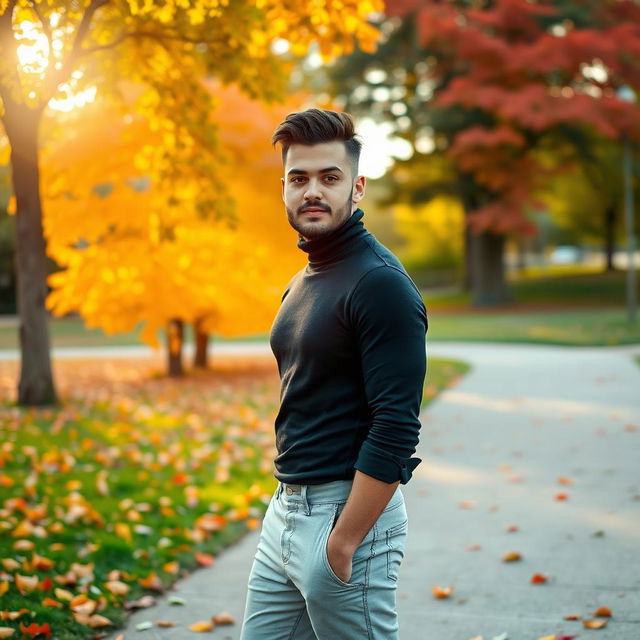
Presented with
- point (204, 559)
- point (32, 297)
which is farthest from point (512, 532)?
point (32, 297)

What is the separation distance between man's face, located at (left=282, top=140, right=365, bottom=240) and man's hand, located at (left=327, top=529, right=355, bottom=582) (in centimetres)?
82

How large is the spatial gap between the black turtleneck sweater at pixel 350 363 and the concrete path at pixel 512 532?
1.89 metres

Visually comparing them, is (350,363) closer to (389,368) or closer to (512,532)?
(389,368)

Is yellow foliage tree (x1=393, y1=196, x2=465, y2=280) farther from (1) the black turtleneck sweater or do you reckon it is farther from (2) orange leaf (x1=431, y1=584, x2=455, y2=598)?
(1) the black turtleneck sweater

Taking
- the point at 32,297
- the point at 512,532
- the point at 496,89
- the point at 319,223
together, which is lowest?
the point at 512,532

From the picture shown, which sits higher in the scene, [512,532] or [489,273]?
[489,273]

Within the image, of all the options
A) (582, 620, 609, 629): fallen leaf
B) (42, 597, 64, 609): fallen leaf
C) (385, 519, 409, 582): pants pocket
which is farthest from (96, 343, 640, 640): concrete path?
(385, 519, 409, 582): pants pocket

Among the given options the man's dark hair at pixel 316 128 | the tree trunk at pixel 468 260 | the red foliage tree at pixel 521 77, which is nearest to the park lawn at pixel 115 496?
the man's dark hair at pixel 316 128

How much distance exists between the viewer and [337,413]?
226 cm

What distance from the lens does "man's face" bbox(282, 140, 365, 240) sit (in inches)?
92.1

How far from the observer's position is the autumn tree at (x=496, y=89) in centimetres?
2541

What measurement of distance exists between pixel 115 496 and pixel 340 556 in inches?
167

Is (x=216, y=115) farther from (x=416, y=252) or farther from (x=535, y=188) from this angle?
(x=416, y=252)

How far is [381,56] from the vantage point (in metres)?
30.7
